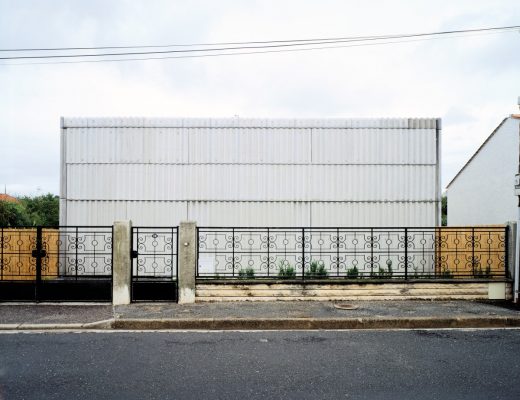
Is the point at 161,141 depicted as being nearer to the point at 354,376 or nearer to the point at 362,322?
the point at 362,322

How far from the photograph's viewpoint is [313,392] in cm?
454

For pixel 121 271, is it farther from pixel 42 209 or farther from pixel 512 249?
pixel 42 209

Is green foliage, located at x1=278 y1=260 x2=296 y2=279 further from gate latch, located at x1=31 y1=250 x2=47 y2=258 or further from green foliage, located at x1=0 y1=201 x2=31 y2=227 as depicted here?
green foliage, located at x1=0 y1=201 x2=31 y2=227

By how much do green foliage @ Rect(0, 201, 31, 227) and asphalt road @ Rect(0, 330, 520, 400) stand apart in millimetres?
23861

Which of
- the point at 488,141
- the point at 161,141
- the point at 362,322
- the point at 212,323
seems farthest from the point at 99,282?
the point at 488,141

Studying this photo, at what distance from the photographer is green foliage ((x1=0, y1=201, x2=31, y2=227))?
27.3 m

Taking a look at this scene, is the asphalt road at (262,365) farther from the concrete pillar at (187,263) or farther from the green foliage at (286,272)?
the green foliage at (286,272)

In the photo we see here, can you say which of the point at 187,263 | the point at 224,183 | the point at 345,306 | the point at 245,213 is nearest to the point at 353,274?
the point at 345,306

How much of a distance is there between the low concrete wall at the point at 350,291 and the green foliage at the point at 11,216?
23.2 metres

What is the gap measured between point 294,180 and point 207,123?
3994 mm

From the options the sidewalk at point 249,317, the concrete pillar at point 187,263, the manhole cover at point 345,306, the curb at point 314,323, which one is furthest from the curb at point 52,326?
the manhole cover at point 345,306

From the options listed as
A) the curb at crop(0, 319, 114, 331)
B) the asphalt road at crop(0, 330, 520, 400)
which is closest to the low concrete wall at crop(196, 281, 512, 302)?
the asphalt road at crop(0, 330, 520, 400)

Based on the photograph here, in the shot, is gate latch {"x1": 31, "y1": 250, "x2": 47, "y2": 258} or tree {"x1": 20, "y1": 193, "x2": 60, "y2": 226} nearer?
gate latch {"x1": 31, "y1": 250, "x2": 47, "y2": 258}

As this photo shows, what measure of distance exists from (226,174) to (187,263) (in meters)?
7.63
